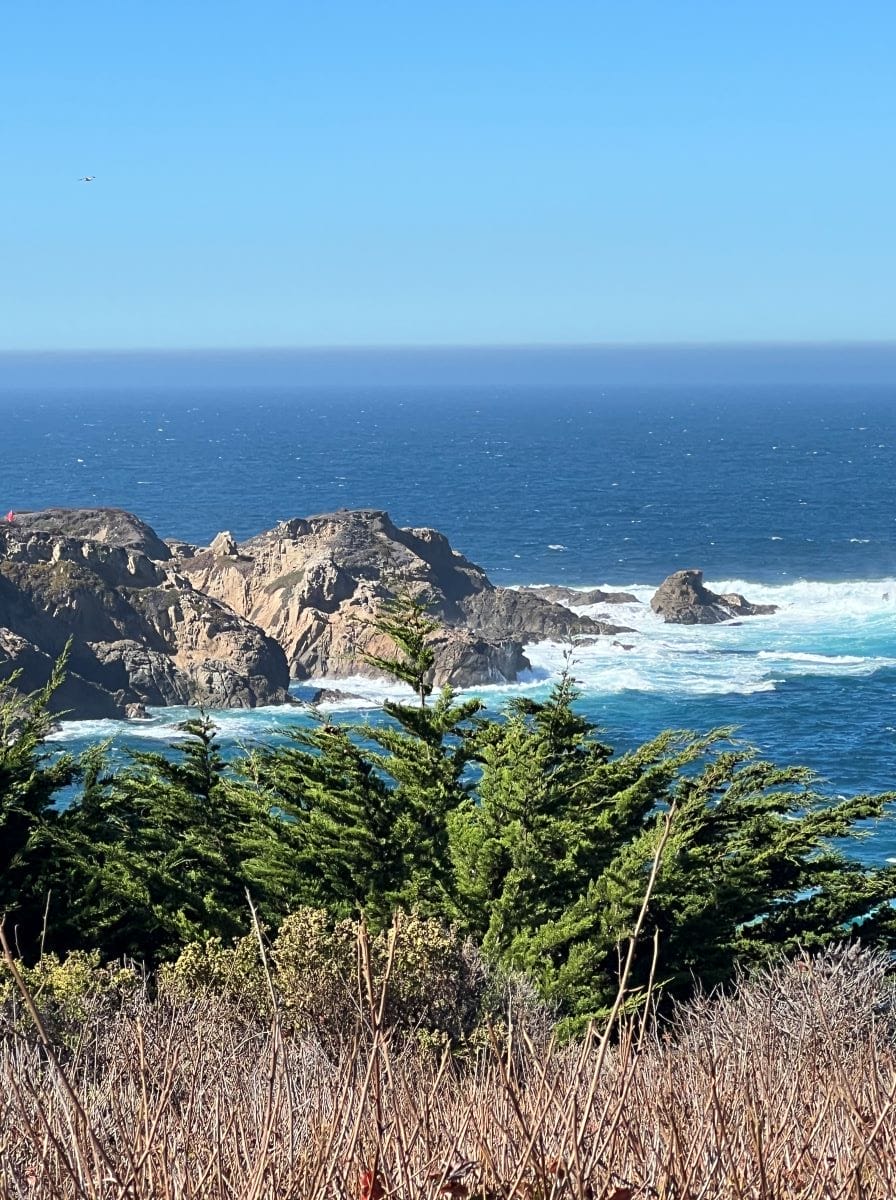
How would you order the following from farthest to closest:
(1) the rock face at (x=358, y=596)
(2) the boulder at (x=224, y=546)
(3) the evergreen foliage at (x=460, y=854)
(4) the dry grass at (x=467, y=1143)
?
1. (2) the boulder at (x=224, y=546)
2. (1) the rock face at (x=358, y=596)
3. (3) the evergreen foliage at (x=460, y=854)
4. (4) the dry grass at (x=467, y=1143)

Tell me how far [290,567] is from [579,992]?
47.9 m

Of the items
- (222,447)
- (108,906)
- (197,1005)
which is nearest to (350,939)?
(197,1005)

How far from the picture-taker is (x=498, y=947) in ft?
57.1

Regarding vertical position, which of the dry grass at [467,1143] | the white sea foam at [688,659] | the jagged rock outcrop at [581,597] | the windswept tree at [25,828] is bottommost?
the white sea foam at [688,659]

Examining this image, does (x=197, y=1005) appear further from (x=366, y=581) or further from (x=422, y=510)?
(x=422, y=510)

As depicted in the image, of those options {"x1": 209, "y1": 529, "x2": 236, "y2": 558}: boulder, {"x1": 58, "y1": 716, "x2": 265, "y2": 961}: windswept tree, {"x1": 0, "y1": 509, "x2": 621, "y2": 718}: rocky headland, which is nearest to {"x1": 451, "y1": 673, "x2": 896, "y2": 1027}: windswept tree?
{"x1": 58, "y1": 716, "x2": 265, "y2": 961}: windswept tree

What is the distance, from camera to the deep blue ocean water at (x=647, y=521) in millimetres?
52438

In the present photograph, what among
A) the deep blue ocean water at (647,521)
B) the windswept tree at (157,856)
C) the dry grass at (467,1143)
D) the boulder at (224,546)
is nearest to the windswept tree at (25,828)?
the windswept tree at (157,856)

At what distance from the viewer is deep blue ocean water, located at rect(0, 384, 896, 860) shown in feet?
172

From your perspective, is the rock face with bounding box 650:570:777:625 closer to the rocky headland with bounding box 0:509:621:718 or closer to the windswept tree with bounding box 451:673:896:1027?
the rocky headland with bounding box 0:509:621:718

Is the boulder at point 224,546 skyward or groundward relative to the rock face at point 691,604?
skyward

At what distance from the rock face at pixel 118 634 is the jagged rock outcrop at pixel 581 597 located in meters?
21.5


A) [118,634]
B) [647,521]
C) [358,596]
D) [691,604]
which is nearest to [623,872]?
[118,634]

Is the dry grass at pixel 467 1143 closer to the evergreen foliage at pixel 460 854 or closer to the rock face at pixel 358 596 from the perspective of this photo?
the evergreen foliage at pixel 460 854
